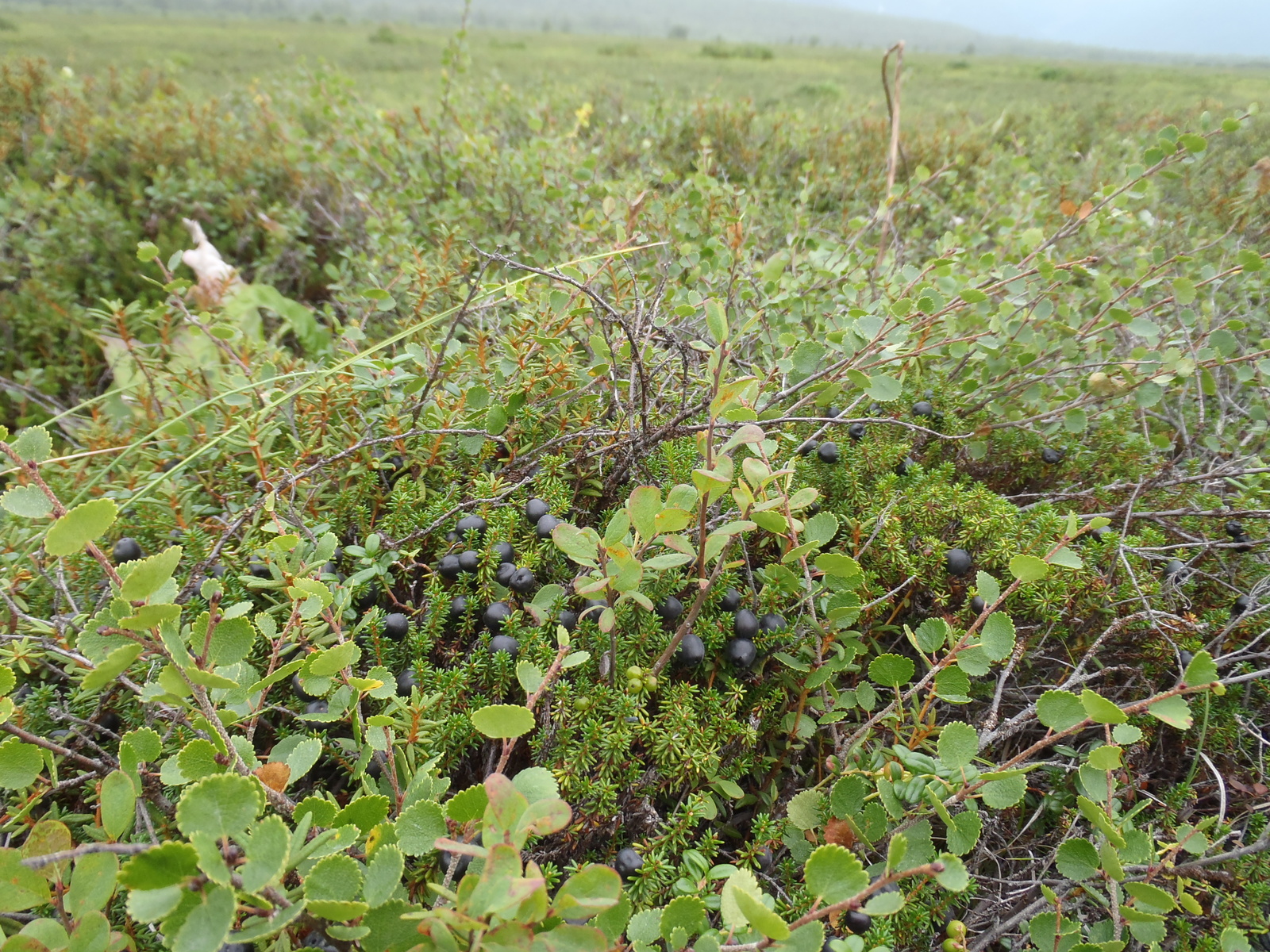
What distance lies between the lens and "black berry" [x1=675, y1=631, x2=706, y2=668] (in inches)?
43.0

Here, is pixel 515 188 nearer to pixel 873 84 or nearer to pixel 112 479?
pixel 112 479

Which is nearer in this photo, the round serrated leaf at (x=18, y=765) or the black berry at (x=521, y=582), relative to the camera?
the round serrated leaf at (x=18, y=765)

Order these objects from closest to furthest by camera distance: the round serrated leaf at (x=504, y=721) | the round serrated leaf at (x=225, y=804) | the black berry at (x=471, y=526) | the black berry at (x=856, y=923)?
1. the round serrated leaf at (x=225, y=804)
2. the round serrated leaf at (x=504, y=721)
3. the black berry at (x=856, y=923)
4. the black berry at (x=471, y=526)

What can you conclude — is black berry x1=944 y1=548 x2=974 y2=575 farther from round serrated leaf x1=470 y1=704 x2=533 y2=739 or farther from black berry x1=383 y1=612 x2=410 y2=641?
black berry x1=383 y1=612 x2=410 y2=641

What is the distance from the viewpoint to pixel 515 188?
3180mm

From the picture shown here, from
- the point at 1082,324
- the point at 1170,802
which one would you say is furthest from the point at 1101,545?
the point at 1082,324

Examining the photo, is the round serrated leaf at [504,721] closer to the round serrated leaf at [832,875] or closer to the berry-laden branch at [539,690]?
the berry-laden branch at [539,690]

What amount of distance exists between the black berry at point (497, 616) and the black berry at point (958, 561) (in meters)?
0.87

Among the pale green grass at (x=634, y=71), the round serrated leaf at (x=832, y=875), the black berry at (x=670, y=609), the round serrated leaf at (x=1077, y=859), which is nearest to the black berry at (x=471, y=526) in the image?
the black berry at (x=670, y=609)

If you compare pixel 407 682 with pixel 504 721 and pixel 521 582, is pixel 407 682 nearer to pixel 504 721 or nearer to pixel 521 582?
pixel 521 582

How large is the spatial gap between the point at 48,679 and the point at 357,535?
24.1 inches

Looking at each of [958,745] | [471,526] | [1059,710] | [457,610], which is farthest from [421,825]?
[1059,710]

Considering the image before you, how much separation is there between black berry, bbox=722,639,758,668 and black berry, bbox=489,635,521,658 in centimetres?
37

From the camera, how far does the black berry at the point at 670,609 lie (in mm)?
1125
